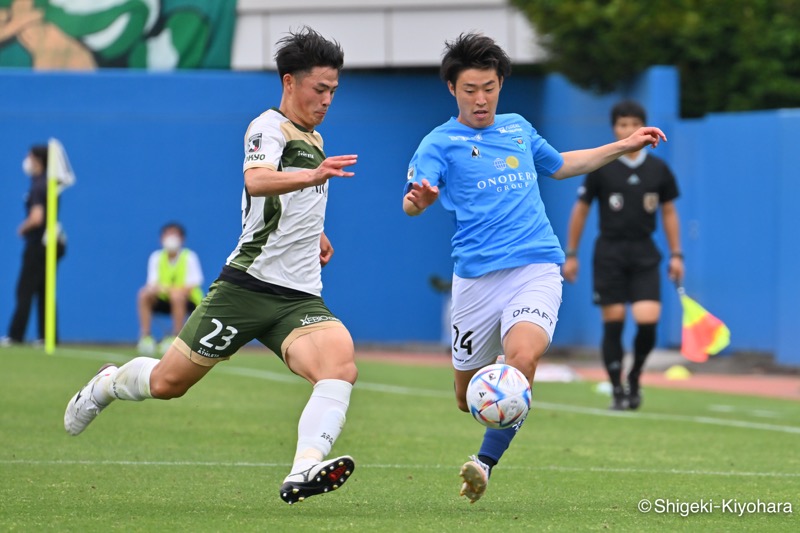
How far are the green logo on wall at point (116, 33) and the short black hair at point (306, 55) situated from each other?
48.4 ft

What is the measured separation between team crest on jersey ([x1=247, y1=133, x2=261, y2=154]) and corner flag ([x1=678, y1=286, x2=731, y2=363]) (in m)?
7.17

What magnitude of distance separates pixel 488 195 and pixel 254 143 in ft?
4.37

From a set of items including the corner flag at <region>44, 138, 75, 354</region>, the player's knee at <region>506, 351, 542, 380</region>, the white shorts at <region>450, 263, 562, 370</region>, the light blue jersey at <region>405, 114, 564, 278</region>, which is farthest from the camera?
the corner flag at <region>44, 138, 75, 354</region>

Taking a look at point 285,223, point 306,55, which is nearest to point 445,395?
point 285,223

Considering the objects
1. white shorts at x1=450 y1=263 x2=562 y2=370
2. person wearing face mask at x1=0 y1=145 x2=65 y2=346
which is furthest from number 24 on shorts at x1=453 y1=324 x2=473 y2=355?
person wearing face mask at x1=0 y1=145 x2=65 y2=346

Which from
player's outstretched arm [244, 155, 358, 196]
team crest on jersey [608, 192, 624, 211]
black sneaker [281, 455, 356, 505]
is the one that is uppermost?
player's outstretched arm [244, 155, 358, 196]

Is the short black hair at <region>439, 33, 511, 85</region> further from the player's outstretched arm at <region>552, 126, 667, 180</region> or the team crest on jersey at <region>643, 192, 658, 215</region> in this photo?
the team crest on jersey at <region>643, 192, 658, 215</region>

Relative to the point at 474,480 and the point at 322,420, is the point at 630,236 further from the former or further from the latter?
the point at 322,420

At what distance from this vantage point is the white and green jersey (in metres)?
7.09

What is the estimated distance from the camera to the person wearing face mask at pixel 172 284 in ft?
60.9

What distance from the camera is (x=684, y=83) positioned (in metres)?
19.3

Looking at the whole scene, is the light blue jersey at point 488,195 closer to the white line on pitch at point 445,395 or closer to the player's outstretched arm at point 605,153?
the player's outstretched arm at point 605,153

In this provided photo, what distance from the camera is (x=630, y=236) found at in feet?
40.1

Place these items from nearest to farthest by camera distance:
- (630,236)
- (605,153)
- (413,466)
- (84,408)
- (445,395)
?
(84,408)
(605,153)
(413,466)
(630,236)
(445,395)
